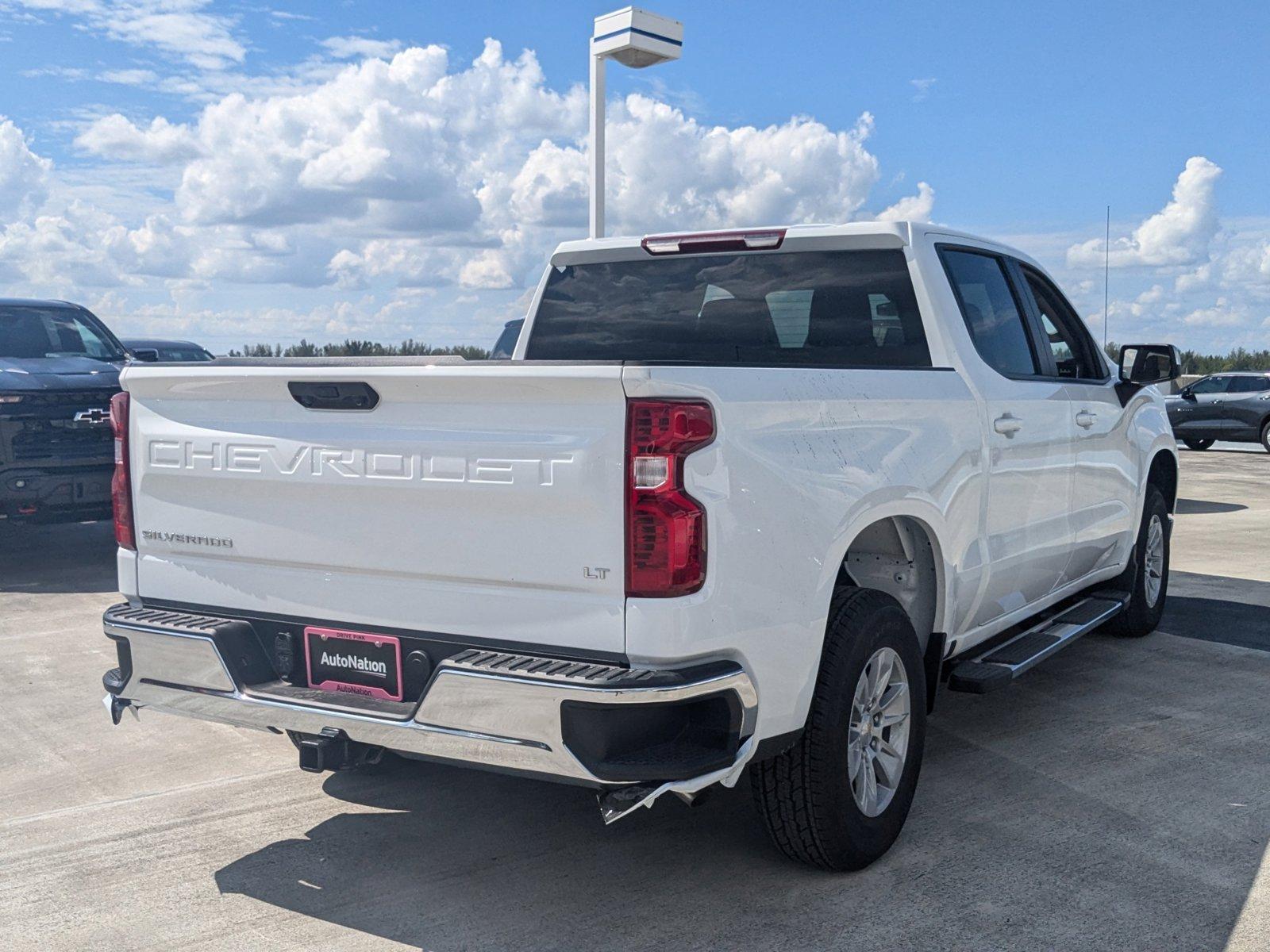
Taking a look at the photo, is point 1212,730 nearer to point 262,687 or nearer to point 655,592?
point 655,592

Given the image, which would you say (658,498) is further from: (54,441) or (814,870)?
(54,441)

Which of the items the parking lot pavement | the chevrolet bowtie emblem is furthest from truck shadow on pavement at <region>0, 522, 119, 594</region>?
the parking lot pavement

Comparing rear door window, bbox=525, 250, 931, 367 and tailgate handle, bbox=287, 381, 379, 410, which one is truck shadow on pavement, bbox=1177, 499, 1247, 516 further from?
tailgate handle, bbox=287, 381, 379, 410

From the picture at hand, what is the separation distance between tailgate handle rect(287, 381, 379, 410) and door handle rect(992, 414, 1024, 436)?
2.41m

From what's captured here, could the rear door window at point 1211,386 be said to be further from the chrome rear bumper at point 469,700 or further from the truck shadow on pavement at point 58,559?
the chrome rear bumper at point 469,700

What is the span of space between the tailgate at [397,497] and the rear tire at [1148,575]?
175 inches

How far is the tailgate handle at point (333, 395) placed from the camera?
135 inches

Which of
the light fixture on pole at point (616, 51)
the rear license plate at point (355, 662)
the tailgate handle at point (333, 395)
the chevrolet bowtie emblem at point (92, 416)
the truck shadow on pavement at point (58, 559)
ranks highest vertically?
the light fixture on pole at point (616, 51)

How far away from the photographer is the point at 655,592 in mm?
3062

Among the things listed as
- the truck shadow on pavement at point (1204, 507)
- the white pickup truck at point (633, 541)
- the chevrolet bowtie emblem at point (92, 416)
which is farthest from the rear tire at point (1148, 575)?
the chevrolet bowtie emblem at point (92, 416)

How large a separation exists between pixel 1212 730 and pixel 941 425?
2167mm

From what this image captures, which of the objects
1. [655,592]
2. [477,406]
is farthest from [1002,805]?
[477,406]

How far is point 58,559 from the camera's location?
10117 mm

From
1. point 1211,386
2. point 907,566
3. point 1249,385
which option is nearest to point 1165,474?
point 907,566
